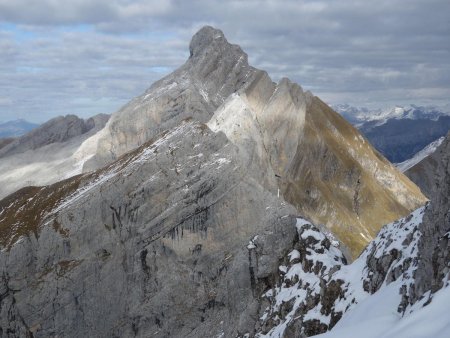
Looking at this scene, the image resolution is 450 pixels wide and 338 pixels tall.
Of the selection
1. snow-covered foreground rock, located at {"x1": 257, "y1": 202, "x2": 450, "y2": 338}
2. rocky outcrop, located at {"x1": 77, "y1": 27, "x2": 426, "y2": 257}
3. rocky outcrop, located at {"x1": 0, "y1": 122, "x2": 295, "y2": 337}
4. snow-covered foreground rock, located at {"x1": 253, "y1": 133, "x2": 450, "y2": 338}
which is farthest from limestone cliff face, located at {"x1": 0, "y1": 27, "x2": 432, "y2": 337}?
rocky outcrop, located at {"x1": 77, "y1": 27, "x2": 426, "y2": 257}

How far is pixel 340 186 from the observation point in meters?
137

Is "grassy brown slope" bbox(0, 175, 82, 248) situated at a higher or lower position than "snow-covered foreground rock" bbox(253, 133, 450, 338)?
higher

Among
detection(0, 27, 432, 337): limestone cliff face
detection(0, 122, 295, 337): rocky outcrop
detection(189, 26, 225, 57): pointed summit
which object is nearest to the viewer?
detection(0, 27, 432, 337): limestone cliff face

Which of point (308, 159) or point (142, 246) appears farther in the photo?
point (308, 159)

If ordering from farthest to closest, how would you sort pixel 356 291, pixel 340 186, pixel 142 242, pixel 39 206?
pixel 340 186 → pixel 39 206 → pixel 142 242 → pixel 356 291

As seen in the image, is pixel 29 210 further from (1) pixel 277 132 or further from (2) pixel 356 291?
(2) pixel 356 291

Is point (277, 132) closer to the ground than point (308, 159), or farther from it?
farther from it

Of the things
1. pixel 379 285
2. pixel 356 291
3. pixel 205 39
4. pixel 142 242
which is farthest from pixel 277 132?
pixel 379 285

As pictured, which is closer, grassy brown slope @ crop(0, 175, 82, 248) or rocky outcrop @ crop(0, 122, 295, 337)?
rocky outcrop @ crop(0, 122, 295, 337)

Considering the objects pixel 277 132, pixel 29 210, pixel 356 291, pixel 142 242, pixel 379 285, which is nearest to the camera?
pixel 379 285

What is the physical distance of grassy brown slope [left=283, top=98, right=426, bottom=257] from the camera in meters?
122

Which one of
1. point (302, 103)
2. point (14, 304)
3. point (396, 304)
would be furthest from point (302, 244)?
point (302, 103)

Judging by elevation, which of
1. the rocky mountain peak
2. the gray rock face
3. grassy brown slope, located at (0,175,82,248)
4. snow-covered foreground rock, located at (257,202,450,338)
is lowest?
snow-covered foreground rock, located at (257,202,450,338)

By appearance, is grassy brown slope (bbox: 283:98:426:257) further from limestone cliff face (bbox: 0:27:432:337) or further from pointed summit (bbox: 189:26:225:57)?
pointed summit (bbox: 189:26:225:57)
